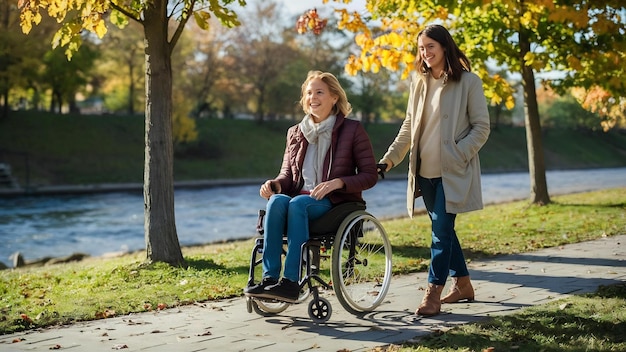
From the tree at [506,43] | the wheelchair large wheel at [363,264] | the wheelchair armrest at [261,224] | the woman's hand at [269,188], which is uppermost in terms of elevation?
the tree at [506,43]

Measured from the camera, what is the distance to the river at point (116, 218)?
1639 cm

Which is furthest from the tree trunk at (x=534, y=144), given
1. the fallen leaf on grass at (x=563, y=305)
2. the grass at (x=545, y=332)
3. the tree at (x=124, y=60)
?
the tree at (x=124, y=60)

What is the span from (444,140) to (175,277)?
3.05 m

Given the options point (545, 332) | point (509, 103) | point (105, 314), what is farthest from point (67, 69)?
point (545, 332)

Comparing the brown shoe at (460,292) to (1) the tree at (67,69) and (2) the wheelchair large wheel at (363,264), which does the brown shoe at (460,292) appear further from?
→ (1) the tree at (67,69)

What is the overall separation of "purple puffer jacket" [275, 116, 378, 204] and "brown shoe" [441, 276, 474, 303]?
0.99 m

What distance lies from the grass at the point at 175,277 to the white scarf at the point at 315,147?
1402mm

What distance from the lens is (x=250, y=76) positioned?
48.7 metres

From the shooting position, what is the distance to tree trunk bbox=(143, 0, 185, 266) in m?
7.75

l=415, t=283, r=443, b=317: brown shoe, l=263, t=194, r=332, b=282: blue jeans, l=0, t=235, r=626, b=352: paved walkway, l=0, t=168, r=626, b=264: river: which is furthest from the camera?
l=0, t=168, r=626, b=264: river

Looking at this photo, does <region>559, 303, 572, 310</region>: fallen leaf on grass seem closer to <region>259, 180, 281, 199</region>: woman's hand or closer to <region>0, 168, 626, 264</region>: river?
<region>259, 180, 281, 199</region>: woman's hand

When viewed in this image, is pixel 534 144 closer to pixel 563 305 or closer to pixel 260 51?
pixel 563 305

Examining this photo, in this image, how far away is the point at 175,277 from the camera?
7.15 metres

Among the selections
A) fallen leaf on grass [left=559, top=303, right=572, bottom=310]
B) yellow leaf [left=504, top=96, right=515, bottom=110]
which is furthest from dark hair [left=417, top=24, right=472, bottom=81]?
yellow leaf [left=504, top=96, right=515, bottom=110]
